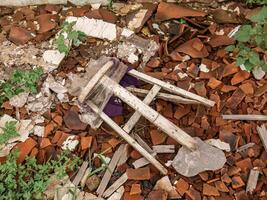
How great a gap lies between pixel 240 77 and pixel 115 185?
4.50 feet

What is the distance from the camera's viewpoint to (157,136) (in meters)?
3.60

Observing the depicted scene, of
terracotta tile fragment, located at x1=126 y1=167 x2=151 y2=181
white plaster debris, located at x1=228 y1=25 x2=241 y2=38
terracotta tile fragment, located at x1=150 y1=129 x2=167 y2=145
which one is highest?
white plaster debris, located at x1=228 y1=25 x2=241 y2=38

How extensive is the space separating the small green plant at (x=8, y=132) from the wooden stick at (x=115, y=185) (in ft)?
2.92

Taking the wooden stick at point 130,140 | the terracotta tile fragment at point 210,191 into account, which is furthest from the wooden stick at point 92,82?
the terracotta tile fragment at point 210,191

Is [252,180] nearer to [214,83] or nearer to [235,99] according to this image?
[235,99]

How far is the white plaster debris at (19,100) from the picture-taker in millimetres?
3812

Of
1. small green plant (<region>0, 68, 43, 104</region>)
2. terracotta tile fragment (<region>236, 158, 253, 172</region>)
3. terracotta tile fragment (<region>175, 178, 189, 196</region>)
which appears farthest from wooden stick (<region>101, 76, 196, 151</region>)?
small green plant (<region>0, 68, 43, 104</region>)

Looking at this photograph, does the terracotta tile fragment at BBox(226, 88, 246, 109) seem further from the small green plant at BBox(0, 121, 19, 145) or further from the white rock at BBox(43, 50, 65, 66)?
the small green plant at BBox(0, 121, 19, 145)

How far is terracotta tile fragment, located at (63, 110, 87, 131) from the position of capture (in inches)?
145

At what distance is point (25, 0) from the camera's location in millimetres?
4266

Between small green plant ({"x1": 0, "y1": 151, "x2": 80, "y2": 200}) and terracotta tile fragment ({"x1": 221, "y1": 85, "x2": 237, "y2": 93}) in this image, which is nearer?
small green plant ({"x1": 0, "y1": 151, "x2": 80, "y2": 200})

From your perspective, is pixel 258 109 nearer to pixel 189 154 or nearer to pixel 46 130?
pixel 189 154

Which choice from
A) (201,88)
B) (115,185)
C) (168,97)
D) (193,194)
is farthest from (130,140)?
(201,88)

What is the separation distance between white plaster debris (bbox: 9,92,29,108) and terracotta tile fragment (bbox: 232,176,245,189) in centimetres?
183
